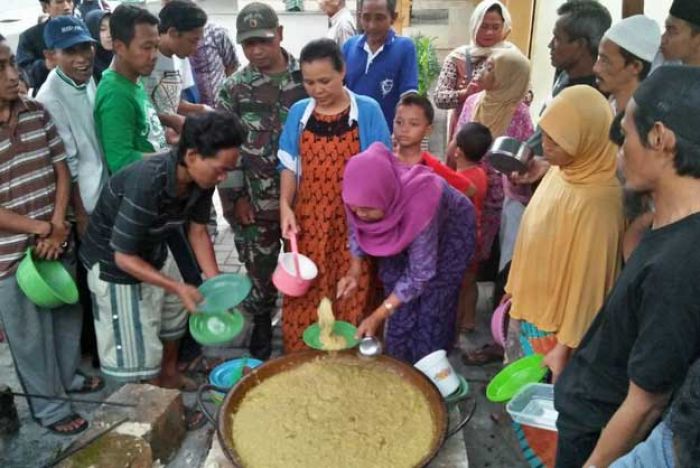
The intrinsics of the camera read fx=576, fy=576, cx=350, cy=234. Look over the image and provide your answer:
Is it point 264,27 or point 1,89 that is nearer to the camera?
point 1,89

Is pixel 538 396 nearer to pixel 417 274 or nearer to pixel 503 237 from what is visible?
pixel 417 274

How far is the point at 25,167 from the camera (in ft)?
8.62

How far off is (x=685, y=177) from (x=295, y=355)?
1.56 meters

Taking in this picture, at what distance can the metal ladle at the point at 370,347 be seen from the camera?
2309 millimetres

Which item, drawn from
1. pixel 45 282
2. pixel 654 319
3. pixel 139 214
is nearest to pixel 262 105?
pixel 139 214

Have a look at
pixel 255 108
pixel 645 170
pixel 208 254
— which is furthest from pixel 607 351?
pixel 255 108

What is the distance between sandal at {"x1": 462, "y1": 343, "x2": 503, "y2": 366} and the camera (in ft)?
11.3

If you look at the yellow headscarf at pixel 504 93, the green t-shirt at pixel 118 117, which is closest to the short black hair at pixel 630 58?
the yellow headscarf at pixel 504 93

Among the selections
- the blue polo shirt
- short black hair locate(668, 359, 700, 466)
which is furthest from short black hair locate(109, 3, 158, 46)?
short black hair locate(668, 359, 700, 466)

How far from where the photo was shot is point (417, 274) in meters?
2.54

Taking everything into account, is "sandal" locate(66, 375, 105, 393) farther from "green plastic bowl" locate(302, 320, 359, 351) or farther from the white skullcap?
the white skullcap

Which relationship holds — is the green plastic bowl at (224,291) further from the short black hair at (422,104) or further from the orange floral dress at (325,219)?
the short black hair at (422,104)

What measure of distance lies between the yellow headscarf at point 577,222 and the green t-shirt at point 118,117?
1988 millimetres

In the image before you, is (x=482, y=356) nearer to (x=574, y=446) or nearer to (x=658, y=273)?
(x=574, y=446)
